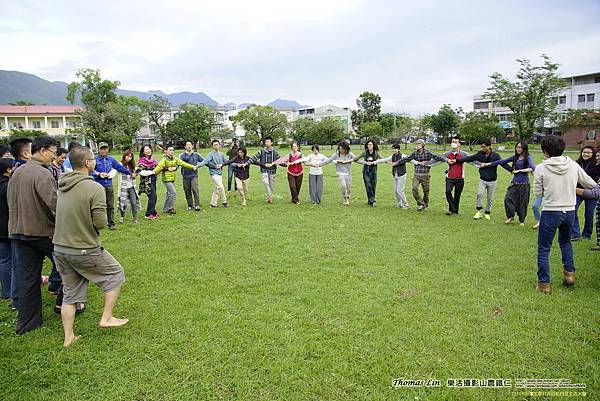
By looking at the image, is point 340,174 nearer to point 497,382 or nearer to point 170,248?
point 170,248

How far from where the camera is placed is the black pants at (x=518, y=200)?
9461mm

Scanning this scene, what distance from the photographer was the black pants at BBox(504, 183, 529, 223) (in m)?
9.46

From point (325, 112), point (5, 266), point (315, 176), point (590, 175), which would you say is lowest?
point (5, 266)

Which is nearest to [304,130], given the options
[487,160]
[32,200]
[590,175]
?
[487,160]

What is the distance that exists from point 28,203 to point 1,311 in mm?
1842

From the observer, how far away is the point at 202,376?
386 cm

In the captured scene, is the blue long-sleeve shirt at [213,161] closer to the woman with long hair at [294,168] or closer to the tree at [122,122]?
the woman with long hair at [294,168]

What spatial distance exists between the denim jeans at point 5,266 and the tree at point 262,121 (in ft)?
197

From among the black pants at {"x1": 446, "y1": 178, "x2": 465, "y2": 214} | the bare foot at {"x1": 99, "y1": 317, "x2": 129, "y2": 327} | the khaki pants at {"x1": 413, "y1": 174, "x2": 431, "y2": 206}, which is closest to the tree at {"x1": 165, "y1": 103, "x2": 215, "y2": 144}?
the khaki pants at {"x1": 413, "y1": 174, "x2": 431, "y2": 206}

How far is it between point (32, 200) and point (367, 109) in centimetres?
8203

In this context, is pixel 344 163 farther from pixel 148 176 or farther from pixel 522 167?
pixel 148 176

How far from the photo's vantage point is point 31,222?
185 inches

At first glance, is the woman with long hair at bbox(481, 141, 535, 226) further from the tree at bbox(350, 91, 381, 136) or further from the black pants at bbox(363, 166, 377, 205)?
the tree at bbox(350, 91, 381, 136)

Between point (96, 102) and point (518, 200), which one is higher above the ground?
point (96, 102)
